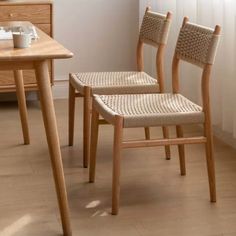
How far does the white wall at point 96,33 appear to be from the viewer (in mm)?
4617

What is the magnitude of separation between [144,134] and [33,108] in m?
0.97

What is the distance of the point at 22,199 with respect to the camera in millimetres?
2836

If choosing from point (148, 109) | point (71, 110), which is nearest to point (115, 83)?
point (71, 110)

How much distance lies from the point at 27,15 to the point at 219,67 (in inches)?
53.6

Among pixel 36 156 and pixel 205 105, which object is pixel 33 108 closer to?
pixel 36 156

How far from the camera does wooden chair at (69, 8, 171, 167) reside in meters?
3.18

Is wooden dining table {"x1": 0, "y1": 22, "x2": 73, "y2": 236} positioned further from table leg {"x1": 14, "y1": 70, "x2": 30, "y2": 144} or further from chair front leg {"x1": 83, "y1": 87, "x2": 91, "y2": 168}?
table leg {"x1": 14, "y1": 70, "x2": 30, "y2": 144}

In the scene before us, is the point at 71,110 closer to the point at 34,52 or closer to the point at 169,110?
the point at 169,110

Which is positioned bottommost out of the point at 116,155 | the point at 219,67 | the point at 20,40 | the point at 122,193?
the point at 122,193

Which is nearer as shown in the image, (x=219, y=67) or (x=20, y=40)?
(x=20, y=40)

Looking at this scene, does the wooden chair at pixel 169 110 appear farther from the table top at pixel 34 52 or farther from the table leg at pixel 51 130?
the table top at pixel 34 52

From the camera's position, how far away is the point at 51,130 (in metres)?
2.42

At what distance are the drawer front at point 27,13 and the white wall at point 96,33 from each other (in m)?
0.37

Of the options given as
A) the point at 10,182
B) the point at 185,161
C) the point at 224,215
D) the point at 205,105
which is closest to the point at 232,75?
the point at 185,161
